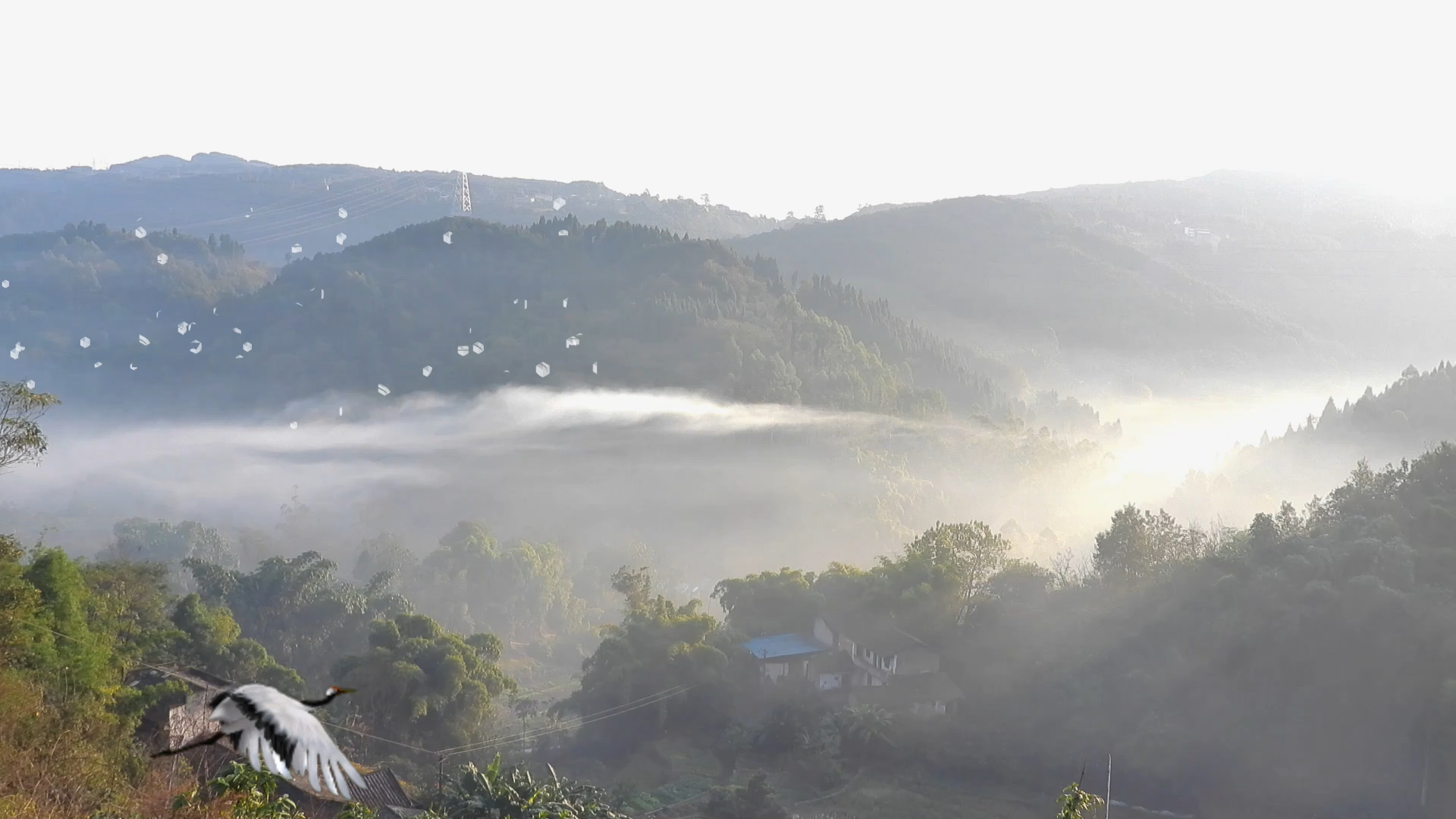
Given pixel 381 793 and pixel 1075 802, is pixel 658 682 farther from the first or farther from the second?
pixel 1075 802

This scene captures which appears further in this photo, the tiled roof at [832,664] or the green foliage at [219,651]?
the tiled roof at [832,664]

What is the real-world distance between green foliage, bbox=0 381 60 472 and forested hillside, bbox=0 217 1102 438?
65.3 metres

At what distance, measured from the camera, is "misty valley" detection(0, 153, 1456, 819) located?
2745 cm

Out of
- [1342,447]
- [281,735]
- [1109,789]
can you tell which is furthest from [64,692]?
[1342,447]

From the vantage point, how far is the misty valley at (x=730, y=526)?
27.5 m

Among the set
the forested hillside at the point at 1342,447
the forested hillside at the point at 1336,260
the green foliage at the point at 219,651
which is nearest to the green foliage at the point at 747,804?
the green foliage at the point at 219,651

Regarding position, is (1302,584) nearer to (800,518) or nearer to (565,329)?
(800,518)

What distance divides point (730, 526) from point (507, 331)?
1584 inches

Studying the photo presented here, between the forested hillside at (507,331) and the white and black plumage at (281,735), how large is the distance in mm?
79614

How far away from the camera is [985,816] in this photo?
28297mm

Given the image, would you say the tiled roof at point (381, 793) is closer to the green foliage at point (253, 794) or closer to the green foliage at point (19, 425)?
the green foliage at point (19, 425)

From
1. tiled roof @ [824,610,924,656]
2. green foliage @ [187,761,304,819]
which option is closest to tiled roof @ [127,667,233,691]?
green foliage @ [187,761,304,819]

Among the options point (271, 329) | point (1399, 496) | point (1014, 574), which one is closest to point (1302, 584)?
point (1399, 496)

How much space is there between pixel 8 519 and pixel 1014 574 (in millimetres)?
71893
